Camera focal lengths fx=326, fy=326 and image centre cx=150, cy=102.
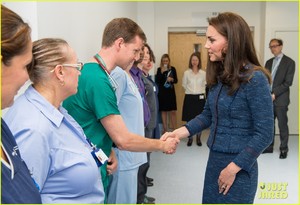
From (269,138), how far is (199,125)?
0.48 metres

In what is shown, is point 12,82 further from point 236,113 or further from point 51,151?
point 236,113

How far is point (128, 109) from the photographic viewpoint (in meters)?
2.02

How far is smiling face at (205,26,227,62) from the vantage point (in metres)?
1.52

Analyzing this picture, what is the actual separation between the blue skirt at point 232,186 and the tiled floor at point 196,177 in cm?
157

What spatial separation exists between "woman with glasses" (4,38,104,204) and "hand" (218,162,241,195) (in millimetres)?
597

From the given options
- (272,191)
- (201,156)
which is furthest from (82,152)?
(201,156)

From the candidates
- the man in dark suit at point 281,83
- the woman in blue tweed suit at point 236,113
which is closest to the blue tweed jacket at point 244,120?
the woman in blue tweed suit at point 236,113

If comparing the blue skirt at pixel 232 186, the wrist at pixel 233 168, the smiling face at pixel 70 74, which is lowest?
the blue skirt at pixel 232 186

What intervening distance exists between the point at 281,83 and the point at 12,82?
15.0ft

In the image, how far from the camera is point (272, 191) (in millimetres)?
3576

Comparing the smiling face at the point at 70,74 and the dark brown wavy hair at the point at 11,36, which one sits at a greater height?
the dark brown wavy hair at the point at 11,36

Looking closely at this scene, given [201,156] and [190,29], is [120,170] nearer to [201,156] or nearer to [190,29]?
[201,156]

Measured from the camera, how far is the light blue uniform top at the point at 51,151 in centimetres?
100

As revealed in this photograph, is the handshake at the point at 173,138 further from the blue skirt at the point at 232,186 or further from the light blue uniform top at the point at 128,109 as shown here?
the blue skirt at the point at 232,186
